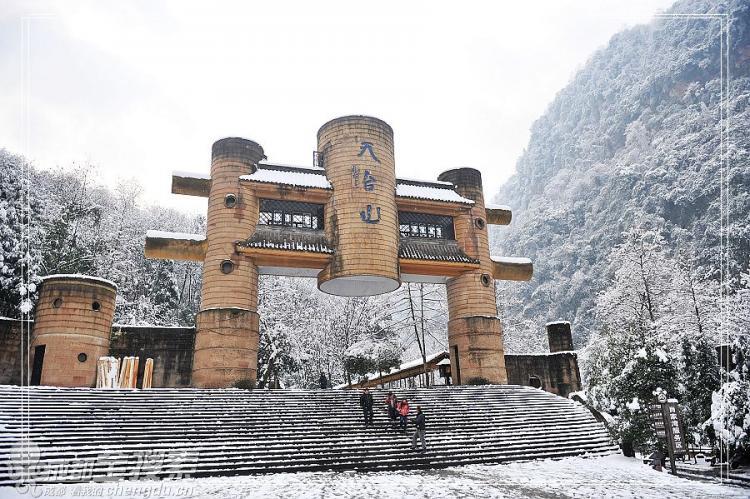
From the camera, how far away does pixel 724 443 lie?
456 inches

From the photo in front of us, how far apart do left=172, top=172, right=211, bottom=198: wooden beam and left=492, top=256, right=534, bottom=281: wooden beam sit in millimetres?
17392

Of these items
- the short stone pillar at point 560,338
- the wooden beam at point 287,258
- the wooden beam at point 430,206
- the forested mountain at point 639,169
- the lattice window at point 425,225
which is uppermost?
the forested mountain at point 639,169

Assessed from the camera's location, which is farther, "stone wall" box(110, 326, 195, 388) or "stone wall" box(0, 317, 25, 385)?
"stone wall" box(110, 326, 195, 388)

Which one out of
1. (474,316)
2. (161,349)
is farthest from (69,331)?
(474,316)

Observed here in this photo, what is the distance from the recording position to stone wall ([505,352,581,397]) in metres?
31.2

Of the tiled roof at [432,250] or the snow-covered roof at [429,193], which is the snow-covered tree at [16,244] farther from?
the snow-covered roof at [429,193]

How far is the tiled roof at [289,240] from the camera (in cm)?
2378

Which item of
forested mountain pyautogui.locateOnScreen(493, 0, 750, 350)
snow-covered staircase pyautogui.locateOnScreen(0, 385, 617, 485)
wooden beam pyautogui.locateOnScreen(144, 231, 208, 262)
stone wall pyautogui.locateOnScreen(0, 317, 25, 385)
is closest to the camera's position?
snow-covered staircase pyautogui.locateOnScreen(0, 385, 617, 485)

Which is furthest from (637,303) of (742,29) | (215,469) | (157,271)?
(742,29)

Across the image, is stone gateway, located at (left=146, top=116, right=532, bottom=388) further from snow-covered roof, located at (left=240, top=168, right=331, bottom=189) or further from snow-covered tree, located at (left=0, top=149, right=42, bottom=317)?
snow-covered tree, located at (left=0, top=149, right=42, bottom=317)

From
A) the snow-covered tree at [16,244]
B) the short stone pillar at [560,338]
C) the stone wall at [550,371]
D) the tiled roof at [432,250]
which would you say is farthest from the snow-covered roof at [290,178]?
the short stone pillar at [560,338]

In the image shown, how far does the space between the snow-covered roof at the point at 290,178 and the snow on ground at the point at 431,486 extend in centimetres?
1595

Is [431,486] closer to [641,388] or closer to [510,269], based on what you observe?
[641,388]

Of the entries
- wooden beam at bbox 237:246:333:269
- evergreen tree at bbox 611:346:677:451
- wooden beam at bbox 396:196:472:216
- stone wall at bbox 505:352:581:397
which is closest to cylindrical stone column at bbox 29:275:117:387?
wooden beam at bbox 237:246:333:269
